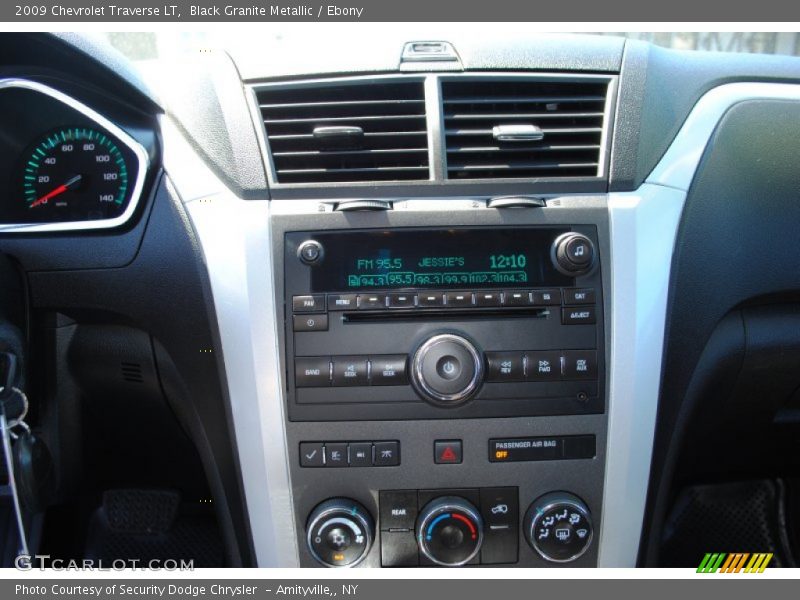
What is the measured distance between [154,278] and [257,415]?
0.44m

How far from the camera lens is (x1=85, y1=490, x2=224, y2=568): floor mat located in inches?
90.3

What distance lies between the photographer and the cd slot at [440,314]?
165 centimetres

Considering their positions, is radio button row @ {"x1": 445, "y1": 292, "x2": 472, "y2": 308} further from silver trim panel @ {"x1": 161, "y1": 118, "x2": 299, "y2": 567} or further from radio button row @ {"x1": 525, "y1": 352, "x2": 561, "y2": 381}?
silver trim panel @ {"x1": 161, "y1": 118, "x2": 299, "y2": 567}

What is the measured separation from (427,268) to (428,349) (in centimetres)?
19

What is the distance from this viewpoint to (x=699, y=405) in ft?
6.06

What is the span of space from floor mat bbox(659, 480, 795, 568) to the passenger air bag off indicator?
823 millimetres

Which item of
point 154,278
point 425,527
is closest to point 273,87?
point 154,278

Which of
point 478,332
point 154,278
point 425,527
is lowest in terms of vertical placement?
point 425,527

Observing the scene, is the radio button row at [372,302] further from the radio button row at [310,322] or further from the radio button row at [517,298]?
the radio button row at [517,298]

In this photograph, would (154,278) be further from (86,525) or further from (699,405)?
(699,405)

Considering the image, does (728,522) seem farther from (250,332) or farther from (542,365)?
(250,332)

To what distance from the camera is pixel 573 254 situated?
1.64 meters

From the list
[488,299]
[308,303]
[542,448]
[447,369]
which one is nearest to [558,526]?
[542,448]

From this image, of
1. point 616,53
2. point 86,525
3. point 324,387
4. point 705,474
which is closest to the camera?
point 324,387
